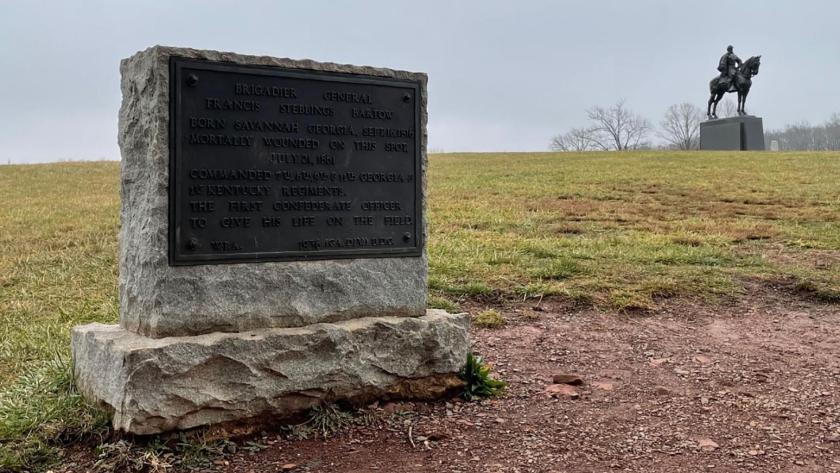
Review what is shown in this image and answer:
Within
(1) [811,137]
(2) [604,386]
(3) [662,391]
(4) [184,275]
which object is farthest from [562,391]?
(1) [811,137]

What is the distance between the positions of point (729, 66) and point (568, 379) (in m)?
30.3

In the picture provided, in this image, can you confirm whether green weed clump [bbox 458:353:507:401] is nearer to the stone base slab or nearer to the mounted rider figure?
the stone base slab

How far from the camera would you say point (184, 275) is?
3.72 meters

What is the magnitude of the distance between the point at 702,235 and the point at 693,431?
6.36 m

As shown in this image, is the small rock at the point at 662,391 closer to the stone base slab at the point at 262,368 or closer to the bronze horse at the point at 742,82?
the stone base slab at the point at 262,368

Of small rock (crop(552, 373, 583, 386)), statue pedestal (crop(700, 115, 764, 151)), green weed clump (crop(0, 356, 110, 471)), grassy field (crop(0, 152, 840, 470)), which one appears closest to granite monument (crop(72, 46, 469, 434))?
green weed clump (crop(0, 356, 110, 471))

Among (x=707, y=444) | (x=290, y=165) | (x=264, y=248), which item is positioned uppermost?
(x=290, y=165)

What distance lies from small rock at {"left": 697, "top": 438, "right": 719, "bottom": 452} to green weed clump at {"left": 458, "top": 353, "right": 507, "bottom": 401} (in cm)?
117

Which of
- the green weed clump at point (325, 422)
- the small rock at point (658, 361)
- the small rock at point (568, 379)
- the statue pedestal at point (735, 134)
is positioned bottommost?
the green weed clump at point (325, 422)

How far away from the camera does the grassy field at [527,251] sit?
4.68 meters

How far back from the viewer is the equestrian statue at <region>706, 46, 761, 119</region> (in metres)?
31.2

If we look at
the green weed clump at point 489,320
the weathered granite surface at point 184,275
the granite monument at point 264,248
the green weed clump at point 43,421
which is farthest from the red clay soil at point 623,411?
the green weed clump at point 43,421

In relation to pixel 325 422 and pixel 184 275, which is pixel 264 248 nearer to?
pixel 184 275

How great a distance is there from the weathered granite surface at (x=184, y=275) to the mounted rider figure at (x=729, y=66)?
99.9 ft
